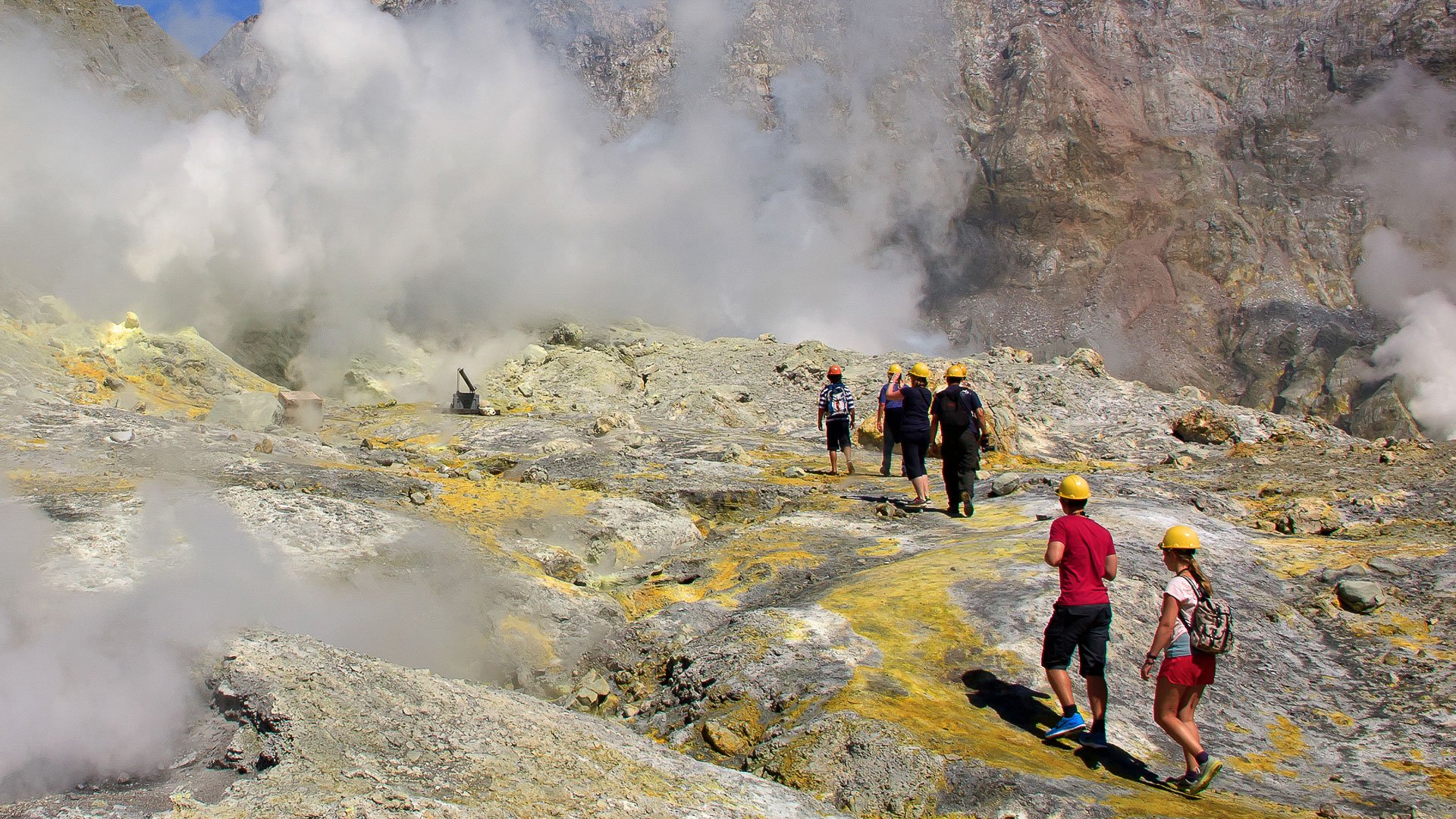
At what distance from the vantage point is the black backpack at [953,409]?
770 cm

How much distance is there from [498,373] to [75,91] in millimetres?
9233

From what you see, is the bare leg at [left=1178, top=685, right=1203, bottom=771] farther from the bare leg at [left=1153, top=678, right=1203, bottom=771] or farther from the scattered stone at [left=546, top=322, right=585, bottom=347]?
the scattered stone at [left=546, top=322, right=585, bottom=347]

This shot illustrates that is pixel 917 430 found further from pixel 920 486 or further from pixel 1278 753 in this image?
pixel 1278 753

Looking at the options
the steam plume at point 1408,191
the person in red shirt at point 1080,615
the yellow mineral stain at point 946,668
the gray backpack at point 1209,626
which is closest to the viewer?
the yellow mineral stain at point 946,668

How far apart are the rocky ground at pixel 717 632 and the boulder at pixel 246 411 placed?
0.42 ft

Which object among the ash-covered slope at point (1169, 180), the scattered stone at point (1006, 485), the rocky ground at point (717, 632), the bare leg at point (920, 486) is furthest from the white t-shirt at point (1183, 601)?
the ash-covered slope at point (1169, 180)

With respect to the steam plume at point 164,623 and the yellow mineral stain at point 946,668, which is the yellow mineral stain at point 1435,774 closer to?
the yellow mineral stain at point 946,668

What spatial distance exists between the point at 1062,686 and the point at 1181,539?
2.63 feet

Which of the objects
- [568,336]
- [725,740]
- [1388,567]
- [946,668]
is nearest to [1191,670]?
[946,668]

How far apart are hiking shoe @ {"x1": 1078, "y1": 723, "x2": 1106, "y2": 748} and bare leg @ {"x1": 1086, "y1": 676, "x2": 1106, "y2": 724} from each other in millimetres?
31

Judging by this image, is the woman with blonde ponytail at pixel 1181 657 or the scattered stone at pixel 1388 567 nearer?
the woman with blonde ponytail at pixel 1181 657

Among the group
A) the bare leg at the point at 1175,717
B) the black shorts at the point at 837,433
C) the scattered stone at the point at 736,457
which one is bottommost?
the bare leg at the point at 1175,717

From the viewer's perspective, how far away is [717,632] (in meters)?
5.16

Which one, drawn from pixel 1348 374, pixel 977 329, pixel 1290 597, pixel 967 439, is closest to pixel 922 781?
pixel 1290 597
